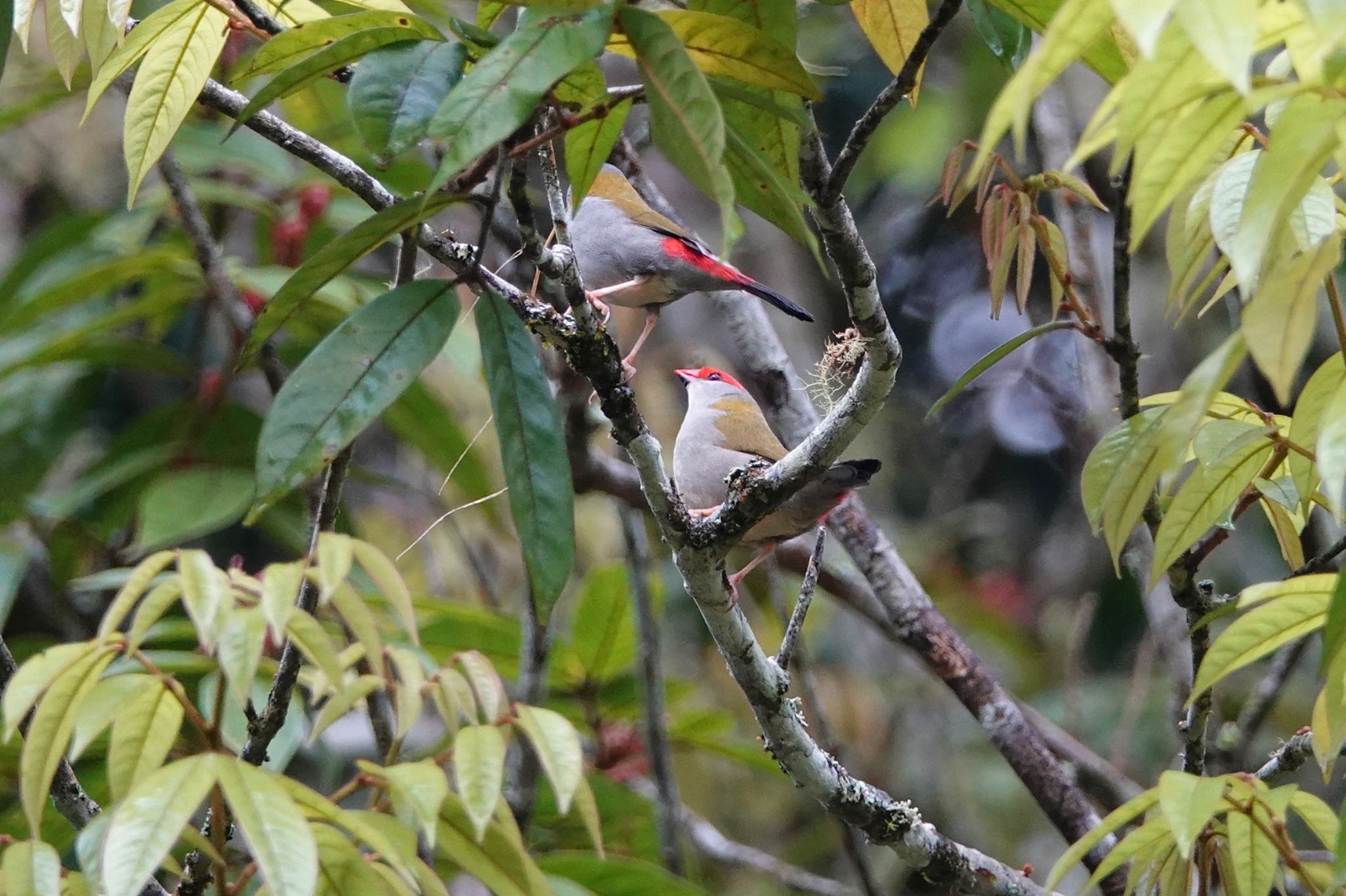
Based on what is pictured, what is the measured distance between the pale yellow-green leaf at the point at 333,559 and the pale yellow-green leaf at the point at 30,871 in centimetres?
38

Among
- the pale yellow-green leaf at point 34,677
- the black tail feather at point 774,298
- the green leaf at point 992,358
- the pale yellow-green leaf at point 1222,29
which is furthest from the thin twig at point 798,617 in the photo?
the pale yellow-green leaf at point 1222,29

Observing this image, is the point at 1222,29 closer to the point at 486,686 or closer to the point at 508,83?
the point at 508,83

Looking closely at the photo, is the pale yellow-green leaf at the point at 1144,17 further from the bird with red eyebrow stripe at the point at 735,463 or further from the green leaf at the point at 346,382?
the bird with red eyebrow stripe at the point at 735,463

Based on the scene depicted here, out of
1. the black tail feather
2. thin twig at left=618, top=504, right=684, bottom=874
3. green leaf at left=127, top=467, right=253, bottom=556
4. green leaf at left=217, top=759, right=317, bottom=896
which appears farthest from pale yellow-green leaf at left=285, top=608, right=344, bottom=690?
thin twig at left=618, top=504, right=684, bottom=874

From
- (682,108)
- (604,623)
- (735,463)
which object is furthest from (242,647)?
(604,623)

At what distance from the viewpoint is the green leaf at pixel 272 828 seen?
3.91 feet

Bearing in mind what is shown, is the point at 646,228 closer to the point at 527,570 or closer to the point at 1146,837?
the point at 527,570

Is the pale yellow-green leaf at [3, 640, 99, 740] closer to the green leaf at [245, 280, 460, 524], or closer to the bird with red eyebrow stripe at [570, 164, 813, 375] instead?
the green leaf at [245, 280, 460, 524]

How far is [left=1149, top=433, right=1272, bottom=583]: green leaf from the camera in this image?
1479 millimetres

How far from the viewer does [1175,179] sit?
1.08m

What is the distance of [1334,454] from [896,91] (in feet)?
2.26

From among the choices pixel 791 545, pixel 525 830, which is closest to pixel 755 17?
pixel 525 830

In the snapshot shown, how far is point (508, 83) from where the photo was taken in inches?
43.6

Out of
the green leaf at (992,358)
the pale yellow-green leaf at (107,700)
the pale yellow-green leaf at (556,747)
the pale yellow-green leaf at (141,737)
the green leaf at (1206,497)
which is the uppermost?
the green leaf at (992,358)
